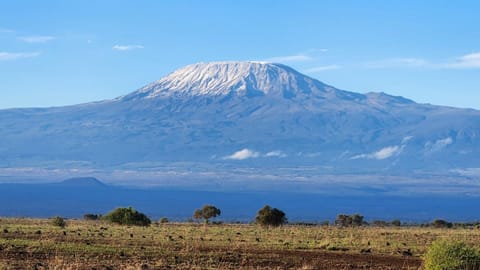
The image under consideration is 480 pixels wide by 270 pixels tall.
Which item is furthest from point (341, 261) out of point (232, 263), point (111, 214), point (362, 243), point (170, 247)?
point (111, 214)

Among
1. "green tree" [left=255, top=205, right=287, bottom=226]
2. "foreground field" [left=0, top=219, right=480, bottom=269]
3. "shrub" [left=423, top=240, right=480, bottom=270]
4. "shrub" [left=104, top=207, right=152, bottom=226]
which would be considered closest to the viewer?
"shrub" [left=423, top=240, right=480, bottom=270]

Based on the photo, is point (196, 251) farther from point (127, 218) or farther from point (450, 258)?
point (127, 218)

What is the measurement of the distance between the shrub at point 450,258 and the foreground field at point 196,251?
10.1 ft

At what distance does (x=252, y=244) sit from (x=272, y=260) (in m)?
6.54

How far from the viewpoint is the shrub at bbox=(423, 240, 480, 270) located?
24422mm

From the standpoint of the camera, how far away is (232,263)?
27141 mm

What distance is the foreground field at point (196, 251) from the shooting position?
2622 cm

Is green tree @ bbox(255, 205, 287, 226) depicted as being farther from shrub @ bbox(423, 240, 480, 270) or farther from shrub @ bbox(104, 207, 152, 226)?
shrub @ bbox(423, 240, 480, 270)

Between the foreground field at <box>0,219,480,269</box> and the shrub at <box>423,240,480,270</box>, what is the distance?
10.1ft

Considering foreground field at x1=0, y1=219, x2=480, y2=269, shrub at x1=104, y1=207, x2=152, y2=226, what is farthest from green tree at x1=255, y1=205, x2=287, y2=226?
foreground field at x1=0, y1=219, x2=480, y2=269

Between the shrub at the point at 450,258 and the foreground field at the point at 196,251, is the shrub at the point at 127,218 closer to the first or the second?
the foreground field at the point at 196,251

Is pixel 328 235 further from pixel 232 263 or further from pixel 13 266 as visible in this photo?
pixel 13 266

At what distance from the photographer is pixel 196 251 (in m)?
30.2

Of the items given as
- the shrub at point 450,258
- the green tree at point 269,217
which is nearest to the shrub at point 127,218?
the green tree at point 269,217
